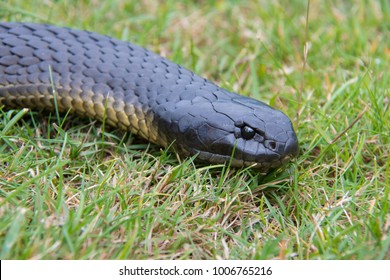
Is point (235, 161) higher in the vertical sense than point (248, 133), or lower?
lower

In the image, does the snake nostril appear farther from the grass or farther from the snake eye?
the grass

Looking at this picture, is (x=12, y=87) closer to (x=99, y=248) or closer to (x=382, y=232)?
(x=99, y=248)

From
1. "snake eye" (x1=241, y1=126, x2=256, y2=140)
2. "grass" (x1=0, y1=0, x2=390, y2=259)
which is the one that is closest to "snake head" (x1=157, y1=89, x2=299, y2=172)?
"snake eye" (x1=241, y1=126, x2=256, y2=140)

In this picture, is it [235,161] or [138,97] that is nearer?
[235,161]

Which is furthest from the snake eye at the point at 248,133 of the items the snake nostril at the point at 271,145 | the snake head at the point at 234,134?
the snake nostril at the point at 271,145

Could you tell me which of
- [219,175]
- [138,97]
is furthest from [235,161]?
[138,97]

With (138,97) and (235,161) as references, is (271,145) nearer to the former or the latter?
(235,161)
